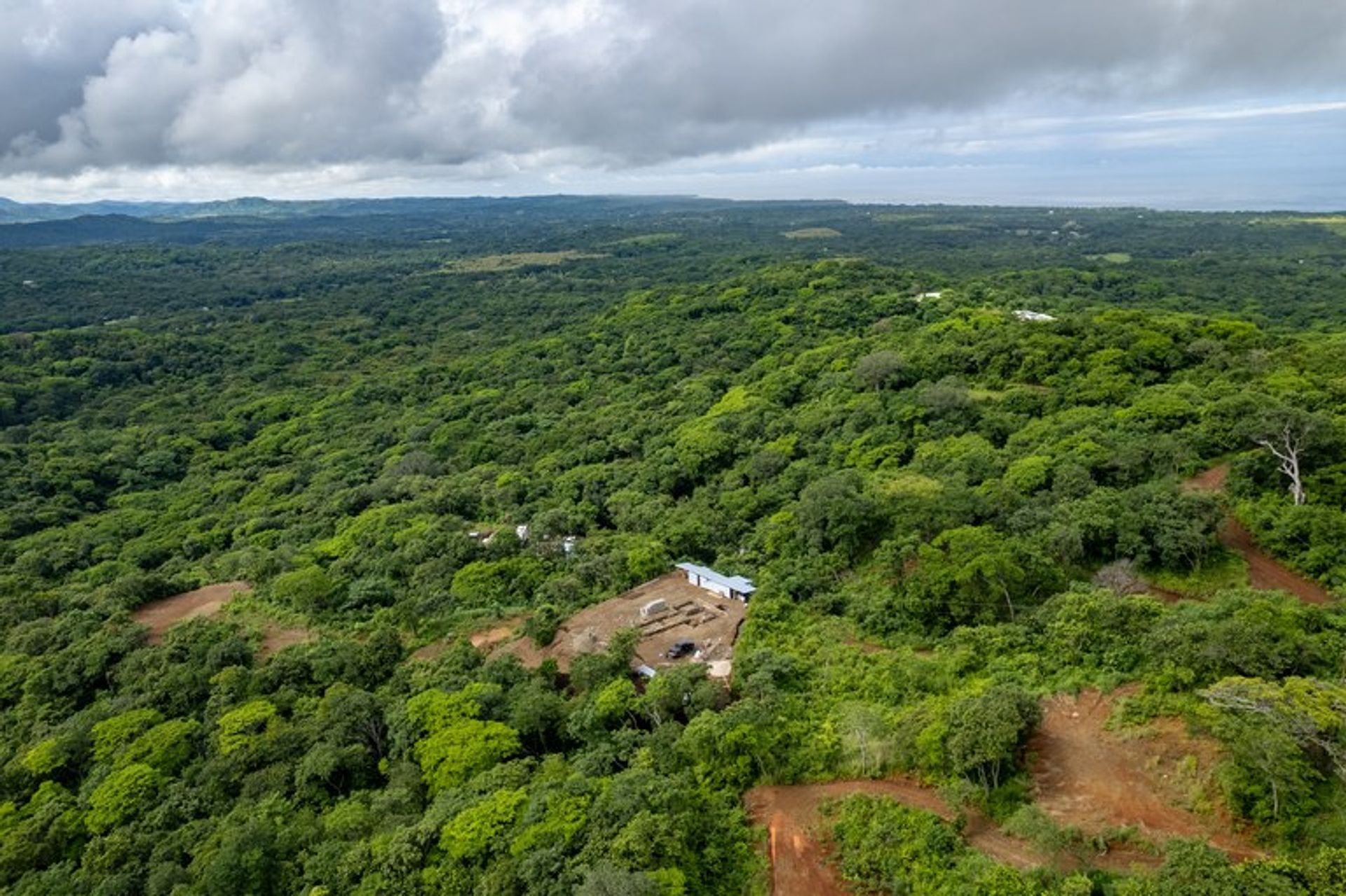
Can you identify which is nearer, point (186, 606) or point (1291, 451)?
point (1291, 451)

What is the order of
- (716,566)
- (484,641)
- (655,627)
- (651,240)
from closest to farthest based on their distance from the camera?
(655,627), (484,641), (716,566), (651,240)

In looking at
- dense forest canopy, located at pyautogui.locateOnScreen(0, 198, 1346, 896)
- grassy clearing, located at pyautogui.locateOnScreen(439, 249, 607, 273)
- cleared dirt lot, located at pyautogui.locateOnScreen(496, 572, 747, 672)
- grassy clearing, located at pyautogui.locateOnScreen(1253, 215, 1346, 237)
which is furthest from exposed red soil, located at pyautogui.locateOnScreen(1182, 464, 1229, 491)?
grassy clearing, located at pyautogui.locateOnScreen(1253, 215, 1346, 237)

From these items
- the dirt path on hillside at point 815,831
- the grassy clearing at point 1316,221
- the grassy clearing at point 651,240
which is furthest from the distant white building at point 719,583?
the grassy clearing at point 1316,221

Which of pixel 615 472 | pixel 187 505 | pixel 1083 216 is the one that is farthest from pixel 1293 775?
pixel 1083 216

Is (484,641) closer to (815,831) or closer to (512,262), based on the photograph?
(815,831)

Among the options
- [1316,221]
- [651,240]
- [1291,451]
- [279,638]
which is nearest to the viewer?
[1291,451]

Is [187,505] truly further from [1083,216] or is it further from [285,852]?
[1083,216]

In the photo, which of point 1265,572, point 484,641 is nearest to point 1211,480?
point 1265,572
